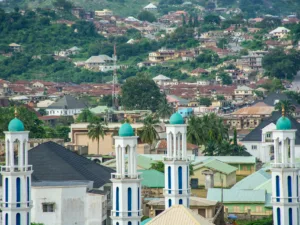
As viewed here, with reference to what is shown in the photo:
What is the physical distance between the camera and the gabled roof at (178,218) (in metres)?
44.9

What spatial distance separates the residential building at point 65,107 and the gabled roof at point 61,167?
7720cm

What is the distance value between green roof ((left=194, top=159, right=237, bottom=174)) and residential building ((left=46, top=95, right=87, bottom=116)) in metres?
60.9

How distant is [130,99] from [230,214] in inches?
2998

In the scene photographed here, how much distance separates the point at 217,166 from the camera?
83.2 m

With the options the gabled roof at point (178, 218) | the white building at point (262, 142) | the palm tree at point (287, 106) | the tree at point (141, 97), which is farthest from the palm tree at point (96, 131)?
the tree at point (141, 97)

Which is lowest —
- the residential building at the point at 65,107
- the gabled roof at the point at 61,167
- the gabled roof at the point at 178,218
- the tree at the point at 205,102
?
the gabled roof at the point at 178,218

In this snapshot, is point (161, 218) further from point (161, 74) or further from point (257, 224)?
point (161, 74)

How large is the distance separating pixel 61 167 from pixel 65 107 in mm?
82534

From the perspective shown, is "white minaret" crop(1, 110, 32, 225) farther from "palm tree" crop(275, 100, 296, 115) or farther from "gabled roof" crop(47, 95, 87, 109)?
"gabled roof" crop(47, 95, 87, 109)

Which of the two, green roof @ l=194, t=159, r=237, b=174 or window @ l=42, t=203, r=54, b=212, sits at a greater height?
green roof @ l=194, t=159, r=237, b=174

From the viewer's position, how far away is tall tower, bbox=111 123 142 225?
45.8 meters

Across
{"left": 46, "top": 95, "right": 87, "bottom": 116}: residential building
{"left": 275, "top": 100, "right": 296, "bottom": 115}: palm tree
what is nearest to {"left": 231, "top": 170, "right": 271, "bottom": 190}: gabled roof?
{"left": 275, "top": 100, "right": 296, "bottom": 115}: palm tree

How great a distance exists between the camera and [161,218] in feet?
148

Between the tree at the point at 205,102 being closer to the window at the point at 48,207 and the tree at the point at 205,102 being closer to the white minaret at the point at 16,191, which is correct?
the window at the point at 48,207
